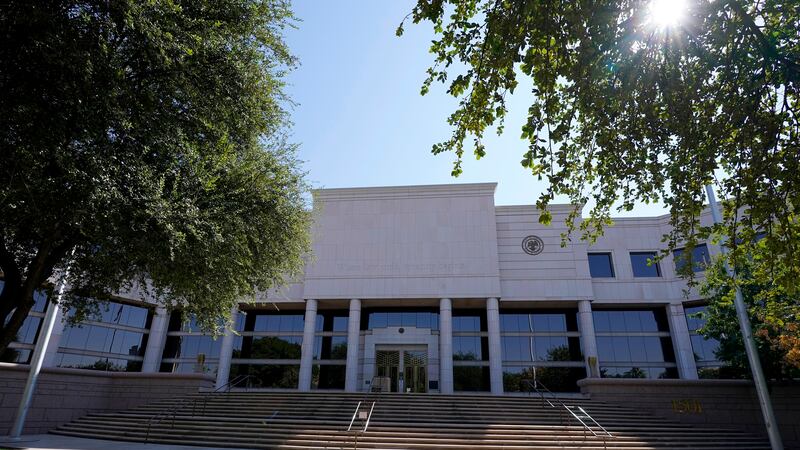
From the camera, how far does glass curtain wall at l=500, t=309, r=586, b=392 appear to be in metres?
31.3

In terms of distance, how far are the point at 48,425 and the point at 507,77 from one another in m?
23.8

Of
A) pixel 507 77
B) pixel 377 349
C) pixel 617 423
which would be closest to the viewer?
pixel 507 77

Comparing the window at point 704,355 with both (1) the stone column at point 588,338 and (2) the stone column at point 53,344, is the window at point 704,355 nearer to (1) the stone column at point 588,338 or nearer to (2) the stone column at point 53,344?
(1) the stone column at point 588,338

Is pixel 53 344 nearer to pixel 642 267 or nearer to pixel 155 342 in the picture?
pixel 155 342

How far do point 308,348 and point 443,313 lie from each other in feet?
31.9

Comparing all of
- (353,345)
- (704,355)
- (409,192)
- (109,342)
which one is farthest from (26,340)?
(704,355)

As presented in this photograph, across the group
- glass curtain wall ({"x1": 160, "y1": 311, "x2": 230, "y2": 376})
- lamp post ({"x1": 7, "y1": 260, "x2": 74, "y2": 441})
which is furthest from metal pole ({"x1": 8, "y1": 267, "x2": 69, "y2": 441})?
glass curtain wall ({"x1": 160, "y1": 311, "x2": 230, "y2": 376})

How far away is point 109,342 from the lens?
109 feet

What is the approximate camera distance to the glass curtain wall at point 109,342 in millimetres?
31266

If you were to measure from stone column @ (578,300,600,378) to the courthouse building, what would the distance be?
10 cm

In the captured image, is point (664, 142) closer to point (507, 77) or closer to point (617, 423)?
point (507, 77)

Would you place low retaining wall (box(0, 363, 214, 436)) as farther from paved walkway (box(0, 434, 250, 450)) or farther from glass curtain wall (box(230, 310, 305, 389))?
glass curtain wall (box(230, 310, 305, 389))

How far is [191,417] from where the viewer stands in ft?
62.7

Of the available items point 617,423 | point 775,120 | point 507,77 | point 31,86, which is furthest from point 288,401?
point 775,120
